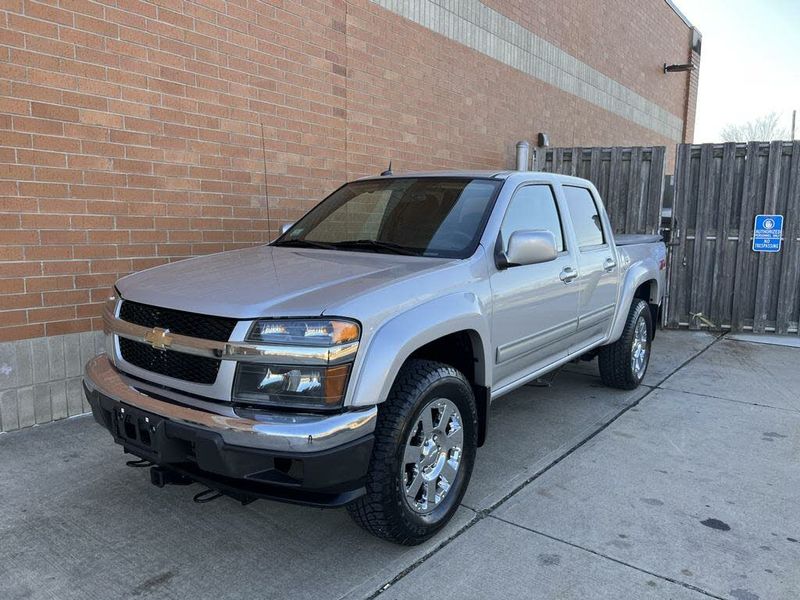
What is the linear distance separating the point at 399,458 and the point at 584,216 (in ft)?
9.96

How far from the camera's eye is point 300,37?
21.1 ft

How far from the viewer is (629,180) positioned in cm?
917

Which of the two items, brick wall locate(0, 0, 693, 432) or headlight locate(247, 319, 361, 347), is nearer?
headlight locate(247, 319, 361, 347)

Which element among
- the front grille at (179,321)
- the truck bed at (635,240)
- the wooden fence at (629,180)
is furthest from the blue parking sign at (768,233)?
the front grille at (179,321)

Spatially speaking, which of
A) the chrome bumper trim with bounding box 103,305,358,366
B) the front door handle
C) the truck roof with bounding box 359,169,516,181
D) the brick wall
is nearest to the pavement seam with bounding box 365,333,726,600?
the chrome bumper trim with bounding box 103,305,358,366

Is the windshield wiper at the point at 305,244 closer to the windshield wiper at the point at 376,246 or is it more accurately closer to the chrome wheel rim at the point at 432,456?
the windshield wiper at the point at 376,246

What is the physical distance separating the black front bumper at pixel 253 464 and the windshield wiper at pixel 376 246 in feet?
4.33

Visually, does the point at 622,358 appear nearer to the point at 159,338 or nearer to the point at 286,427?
the point at 286,427

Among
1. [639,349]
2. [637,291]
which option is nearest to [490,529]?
[639,349]

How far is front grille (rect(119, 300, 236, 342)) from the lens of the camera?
107 inches

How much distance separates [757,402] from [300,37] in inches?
221

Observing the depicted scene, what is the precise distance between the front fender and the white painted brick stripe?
18.0 ft

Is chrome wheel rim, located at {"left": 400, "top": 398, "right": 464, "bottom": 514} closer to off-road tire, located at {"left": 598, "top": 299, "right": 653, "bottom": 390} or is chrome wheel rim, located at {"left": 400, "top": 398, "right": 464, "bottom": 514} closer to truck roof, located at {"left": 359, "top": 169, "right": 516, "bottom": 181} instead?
truck roof, located at {"left": 359, "top": 169, "right": 516, "bottom": 181}

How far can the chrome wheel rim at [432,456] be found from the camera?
Answer: 9.93ft
